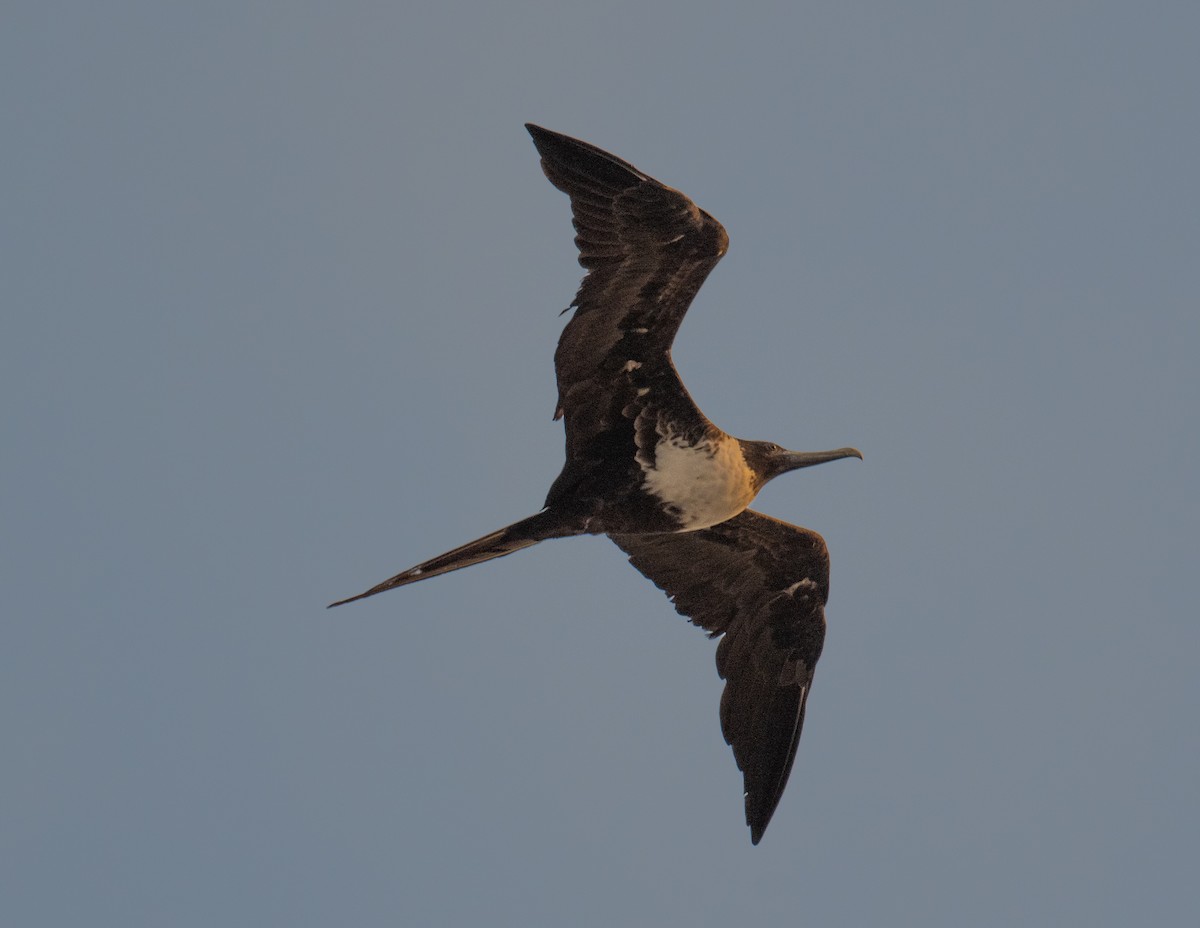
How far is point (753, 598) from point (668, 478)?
128 cm

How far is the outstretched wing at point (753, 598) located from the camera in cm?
899

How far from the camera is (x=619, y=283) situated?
7.74m

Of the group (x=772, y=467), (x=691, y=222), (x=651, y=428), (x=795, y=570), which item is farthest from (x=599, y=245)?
(x=795, y=570)

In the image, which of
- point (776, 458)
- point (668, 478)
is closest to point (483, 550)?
point (668, 478)

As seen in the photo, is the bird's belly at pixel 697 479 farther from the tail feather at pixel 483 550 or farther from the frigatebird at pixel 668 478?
the tail feather at pixel 483 550

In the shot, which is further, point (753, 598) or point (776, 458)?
point (753, 598)

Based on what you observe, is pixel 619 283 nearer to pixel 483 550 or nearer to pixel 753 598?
pixel 483 550

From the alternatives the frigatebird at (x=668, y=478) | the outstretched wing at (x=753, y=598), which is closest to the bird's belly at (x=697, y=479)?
the frigatebird at (x=668, y=478)

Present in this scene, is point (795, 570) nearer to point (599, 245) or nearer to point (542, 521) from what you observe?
point (542, 521)

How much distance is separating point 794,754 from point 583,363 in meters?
2.51

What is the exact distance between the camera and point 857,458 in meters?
8.84

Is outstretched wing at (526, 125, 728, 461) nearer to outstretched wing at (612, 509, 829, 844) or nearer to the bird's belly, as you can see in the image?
the bird's belly

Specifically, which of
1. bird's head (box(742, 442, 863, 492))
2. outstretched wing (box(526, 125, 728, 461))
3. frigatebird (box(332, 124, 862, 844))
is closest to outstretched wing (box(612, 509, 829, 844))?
frigatebird (box(332, 124, 862, 844))

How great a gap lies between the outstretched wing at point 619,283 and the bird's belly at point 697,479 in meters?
0.21
